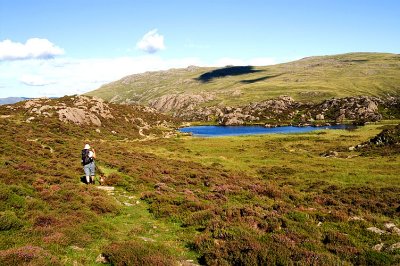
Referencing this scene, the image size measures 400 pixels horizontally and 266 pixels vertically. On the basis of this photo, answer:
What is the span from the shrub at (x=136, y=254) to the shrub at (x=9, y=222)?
4.49 m

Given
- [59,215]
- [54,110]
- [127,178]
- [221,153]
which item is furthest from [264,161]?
[54,110]

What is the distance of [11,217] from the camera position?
1381 cm

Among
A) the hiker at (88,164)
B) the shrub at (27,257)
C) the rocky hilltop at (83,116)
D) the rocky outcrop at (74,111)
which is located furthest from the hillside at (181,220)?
the rocky outcrop at (74,111)

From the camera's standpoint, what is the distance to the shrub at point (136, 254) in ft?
36.3

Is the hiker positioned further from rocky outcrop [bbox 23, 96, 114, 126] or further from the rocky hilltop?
rocky outcrop [bbox 23, 96, 114, 126]

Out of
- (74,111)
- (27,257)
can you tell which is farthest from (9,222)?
(74,111)

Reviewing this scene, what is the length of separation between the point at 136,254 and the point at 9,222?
6.16 m

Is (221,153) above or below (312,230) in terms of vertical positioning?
below

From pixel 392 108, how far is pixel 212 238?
211520 millimetres

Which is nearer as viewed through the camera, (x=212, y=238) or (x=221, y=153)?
(x=212, y=238)

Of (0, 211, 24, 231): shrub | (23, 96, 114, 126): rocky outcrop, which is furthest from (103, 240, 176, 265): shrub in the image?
(23, 96, 114, 126): rocky outcrop

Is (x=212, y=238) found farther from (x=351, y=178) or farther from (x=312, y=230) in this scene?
(x=351, y=178)

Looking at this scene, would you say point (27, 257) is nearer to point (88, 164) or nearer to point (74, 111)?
point (88, 164)

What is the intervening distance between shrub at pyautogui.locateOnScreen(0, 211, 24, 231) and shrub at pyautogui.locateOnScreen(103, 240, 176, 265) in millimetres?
4493
